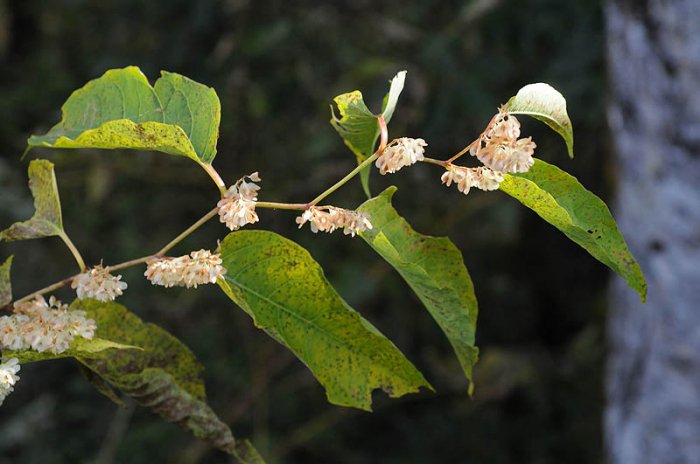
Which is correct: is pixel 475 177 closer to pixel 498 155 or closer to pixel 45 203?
pixel 498 155

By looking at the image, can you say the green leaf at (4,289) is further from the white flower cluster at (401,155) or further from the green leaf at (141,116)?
the white flower cluster at (401,155)

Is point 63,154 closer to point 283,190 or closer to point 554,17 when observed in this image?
point 283,190

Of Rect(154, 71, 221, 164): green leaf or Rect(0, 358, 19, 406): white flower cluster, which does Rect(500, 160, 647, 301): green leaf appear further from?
Rect(0, 358, 19, 406): white flower cluster

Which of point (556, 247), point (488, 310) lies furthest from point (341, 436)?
point (556, 247)

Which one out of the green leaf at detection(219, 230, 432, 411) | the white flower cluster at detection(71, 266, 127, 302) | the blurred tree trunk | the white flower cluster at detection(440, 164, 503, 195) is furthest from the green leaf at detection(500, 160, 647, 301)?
the blurred tree trunk

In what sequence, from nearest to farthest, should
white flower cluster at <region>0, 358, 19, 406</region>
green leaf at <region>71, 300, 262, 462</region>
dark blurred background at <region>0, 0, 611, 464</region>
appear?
1. white flower cluster at <region>0, 358, 19, 406</region>
2. green leaf at <region>71, 300, 262, 462</region>
3. dark blurred background at <region>0, 0, 611, 464</region>

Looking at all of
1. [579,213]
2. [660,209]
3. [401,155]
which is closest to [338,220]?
[401,155]

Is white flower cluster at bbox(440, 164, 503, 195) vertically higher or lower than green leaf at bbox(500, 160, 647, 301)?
higher
